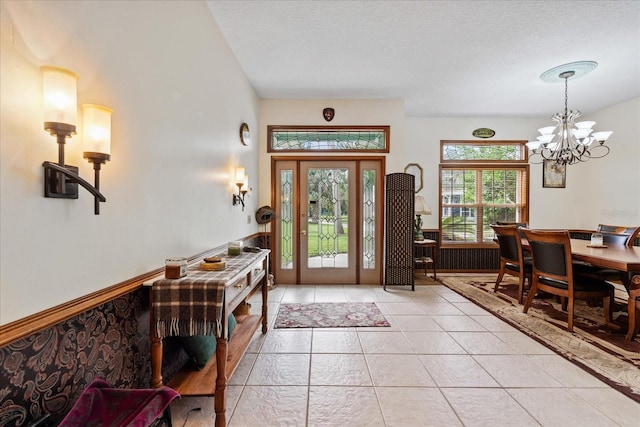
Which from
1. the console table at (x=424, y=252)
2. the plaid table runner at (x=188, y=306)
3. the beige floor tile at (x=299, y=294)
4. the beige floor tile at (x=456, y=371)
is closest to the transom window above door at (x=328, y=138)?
the console table at (x=424, y=252)

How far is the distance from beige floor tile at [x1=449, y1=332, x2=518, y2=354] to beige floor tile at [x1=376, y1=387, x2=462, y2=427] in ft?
2.77

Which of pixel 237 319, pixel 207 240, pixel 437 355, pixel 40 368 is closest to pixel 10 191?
pixel 40 368

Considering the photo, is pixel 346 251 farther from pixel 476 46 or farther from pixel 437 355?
pixel 476 46

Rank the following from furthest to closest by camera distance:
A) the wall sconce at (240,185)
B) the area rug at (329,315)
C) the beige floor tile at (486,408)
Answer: the wall sconce at (240,185), the area rug at (329,315), the beige floor tile at (486,408)

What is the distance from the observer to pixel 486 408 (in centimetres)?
187

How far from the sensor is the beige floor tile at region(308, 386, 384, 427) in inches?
69.2

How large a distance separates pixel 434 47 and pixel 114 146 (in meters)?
3.31

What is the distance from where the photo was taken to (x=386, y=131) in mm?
4855

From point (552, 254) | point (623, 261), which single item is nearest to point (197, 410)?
point (552, 254)

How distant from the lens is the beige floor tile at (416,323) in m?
3.10

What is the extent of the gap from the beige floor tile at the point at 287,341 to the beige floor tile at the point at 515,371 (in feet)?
4.89

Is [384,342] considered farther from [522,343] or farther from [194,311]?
[194,311]

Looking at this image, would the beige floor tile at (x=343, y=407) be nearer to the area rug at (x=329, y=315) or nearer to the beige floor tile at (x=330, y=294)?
the area rug at (x=329, y=315)

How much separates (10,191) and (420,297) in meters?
4.26
